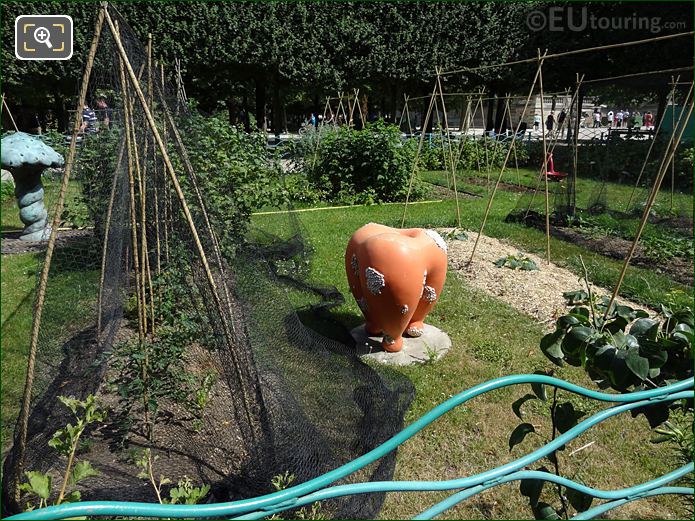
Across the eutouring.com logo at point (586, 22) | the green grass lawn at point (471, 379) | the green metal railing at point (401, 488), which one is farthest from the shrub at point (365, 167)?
the eutouring.com logo at point (586, 22)

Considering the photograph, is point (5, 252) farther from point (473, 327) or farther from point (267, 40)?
point (267, 40)

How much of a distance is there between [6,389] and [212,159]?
2.85m

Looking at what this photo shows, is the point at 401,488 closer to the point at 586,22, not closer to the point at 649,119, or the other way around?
the point at 586,22

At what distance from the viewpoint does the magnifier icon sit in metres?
2.29

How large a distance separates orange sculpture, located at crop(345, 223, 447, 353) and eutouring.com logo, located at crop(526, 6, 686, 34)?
19.4 m

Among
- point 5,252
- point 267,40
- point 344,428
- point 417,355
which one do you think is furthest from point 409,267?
point 267,40

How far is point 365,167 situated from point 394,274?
7832 mm

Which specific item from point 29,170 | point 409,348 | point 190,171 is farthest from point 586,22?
point 190,171

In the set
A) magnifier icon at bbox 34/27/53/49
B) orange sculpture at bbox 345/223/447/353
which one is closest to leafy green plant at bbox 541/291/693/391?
orange sculpture at bbox 345/223/447/353

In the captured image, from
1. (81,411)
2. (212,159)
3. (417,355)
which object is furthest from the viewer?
(212,159)

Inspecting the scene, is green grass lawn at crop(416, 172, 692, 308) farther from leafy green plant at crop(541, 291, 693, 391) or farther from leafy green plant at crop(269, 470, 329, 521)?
leafy green plant at crop(269, 470, 329, 521)

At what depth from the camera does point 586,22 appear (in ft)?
67.7

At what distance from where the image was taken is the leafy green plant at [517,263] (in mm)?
6246

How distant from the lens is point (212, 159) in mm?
5137
